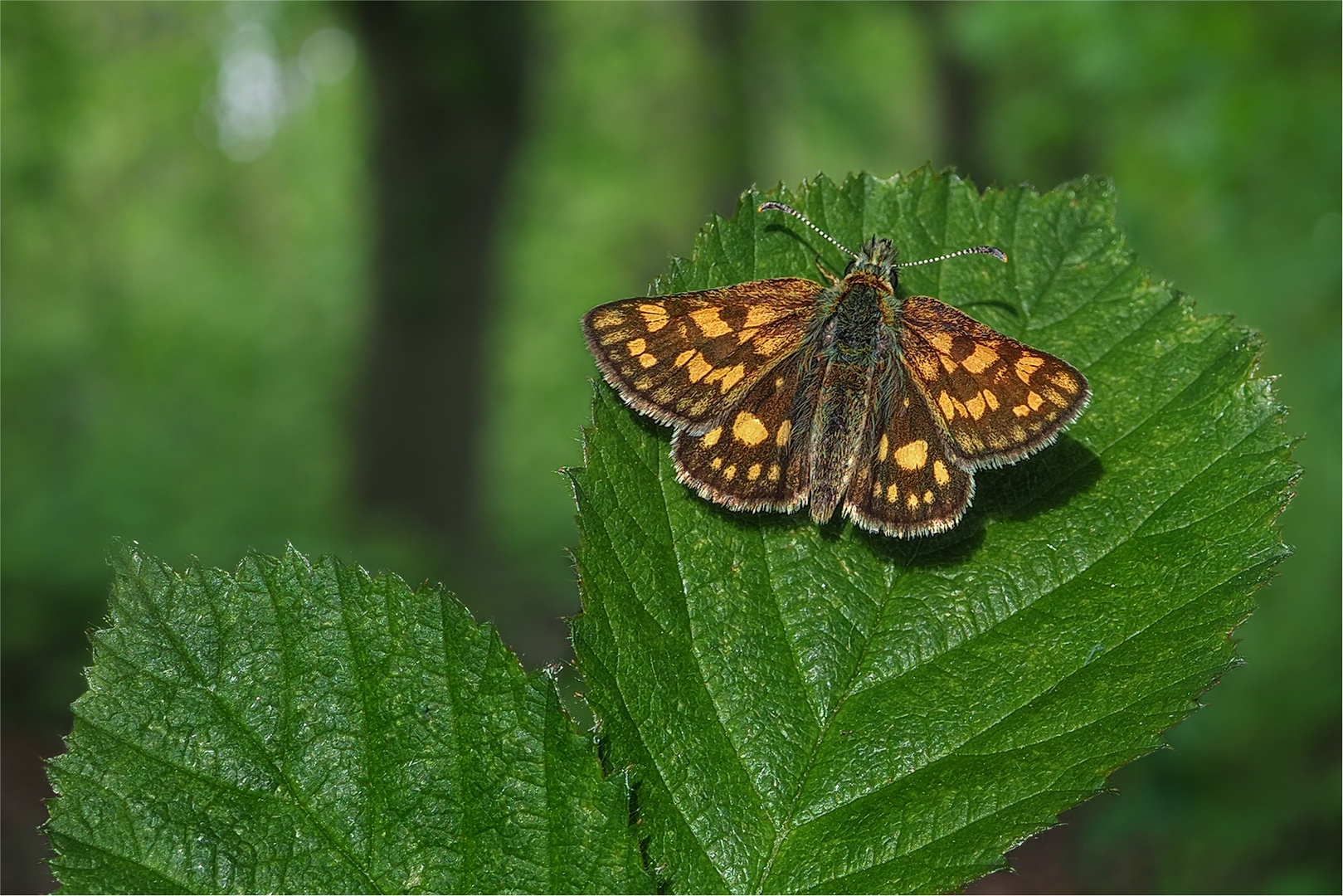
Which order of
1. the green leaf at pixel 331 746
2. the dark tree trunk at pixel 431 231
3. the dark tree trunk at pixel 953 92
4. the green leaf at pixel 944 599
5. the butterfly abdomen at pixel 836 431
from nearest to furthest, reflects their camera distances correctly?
the green leaf at pixel 331 746 → the green leaf at pixel 944 599 → the butterfly abdomen at pixel 836 431 → the dark tree trunk at pixel 431 231 → the dark tree trunk at pixel 953 92

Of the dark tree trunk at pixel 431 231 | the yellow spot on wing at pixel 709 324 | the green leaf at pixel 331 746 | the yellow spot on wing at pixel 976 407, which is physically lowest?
the green leaf at pixel 331 746

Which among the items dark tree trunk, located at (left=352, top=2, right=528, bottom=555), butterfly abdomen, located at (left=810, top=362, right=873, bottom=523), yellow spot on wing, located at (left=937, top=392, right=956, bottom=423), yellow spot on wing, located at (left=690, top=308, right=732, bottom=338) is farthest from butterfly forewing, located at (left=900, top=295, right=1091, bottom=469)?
dark tree trunk, located at (left=352, top=2, right=528, bottom=555)

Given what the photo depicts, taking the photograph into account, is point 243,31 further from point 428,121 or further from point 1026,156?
point 1026,156

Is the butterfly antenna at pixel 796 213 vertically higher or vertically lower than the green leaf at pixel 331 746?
higher

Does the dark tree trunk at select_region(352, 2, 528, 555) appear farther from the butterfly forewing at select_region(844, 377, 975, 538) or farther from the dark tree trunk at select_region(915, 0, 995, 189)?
the butterfly forewing at select_region(844, 377, 975, 538)

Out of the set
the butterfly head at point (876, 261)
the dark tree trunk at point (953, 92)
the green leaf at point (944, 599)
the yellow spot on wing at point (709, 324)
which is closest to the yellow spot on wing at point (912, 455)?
the green leaf at point (944, 599)

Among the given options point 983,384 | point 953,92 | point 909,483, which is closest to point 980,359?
point 983,384

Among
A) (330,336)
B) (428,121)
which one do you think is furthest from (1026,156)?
(330,336)

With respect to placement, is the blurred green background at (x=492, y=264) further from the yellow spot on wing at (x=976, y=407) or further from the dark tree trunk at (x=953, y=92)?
the yellow spot on wing at (x=976, y=407)

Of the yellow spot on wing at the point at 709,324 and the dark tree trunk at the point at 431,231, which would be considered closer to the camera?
the yellow spot on wing at the point at 709,324

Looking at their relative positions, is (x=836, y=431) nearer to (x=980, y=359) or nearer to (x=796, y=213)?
(x=980, y=359)
